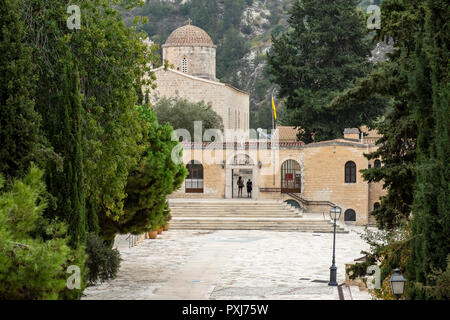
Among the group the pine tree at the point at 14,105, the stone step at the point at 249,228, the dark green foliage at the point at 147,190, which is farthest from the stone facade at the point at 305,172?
the pine tree at the point at 14,105

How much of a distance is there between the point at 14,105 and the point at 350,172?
33259 millimetres

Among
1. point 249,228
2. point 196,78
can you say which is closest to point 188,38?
point 196,78

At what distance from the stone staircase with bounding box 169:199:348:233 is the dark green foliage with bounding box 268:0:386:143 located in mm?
8016

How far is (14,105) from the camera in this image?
1296 centimetres

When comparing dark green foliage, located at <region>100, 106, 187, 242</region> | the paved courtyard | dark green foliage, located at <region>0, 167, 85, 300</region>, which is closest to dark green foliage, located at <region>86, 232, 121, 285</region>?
the paved courtyard

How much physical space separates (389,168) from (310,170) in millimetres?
29881

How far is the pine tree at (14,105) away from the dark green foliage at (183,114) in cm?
3578

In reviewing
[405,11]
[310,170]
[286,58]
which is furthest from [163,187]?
[286,58]

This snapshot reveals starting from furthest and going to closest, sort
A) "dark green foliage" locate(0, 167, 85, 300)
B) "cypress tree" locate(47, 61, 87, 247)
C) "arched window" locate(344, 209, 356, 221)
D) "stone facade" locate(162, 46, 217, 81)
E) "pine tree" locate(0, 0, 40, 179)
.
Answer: "stone facade" locate(162, 46, 217, 81)
"arched window" locate(344, 209, 356, 221)
"cypress tree" locate(47, 61, 87, 247)
"pine tree" locate(0, 0, 40, 179)
"dark green foliage" locate(0, 167, 85, 300)

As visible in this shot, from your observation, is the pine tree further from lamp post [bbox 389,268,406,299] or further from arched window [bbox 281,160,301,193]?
arched window [bbox 281,160,301,193]

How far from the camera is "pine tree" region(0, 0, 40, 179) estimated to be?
12.7m

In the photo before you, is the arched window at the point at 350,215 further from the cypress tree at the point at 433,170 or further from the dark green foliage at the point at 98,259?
the cypress tree at the point at 433,170

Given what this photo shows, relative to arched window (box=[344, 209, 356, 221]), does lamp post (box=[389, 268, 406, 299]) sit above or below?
above
